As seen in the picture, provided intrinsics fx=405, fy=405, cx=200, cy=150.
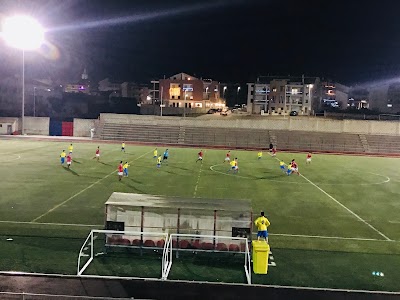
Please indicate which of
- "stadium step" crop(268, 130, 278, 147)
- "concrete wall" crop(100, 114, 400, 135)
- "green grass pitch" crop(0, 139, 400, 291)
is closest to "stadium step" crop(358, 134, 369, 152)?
"concrete wall" crop(100, 114, 400, 135)

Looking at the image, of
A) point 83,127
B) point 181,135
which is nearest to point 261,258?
point 181,135

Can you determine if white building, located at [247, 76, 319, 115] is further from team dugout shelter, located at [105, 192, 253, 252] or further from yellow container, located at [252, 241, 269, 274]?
yellow container, located at [252, 241, 269, 274]

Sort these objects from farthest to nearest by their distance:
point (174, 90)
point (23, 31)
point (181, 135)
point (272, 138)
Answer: point (174, 90), point (181, 135), point (272, 138), point (23, 31)

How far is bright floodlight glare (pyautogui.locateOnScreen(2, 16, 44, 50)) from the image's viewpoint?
4928cm

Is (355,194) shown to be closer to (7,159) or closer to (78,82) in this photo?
(7,159)

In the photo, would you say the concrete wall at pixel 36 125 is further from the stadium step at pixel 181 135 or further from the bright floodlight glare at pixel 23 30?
the stadium step at pixel 181 135

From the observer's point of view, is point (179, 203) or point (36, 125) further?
point (36, 125)

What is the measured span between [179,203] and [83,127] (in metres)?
50.9

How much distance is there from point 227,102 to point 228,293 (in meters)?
130

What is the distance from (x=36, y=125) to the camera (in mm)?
61500

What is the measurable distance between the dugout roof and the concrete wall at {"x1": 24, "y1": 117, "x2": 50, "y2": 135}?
52.1 meters

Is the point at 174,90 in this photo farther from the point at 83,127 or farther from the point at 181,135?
the point at 181,135

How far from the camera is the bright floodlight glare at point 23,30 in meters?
49.3

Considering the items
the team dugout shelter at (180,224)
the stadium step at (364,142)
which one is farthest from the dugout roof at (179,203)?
the stadium step at (364,142)
